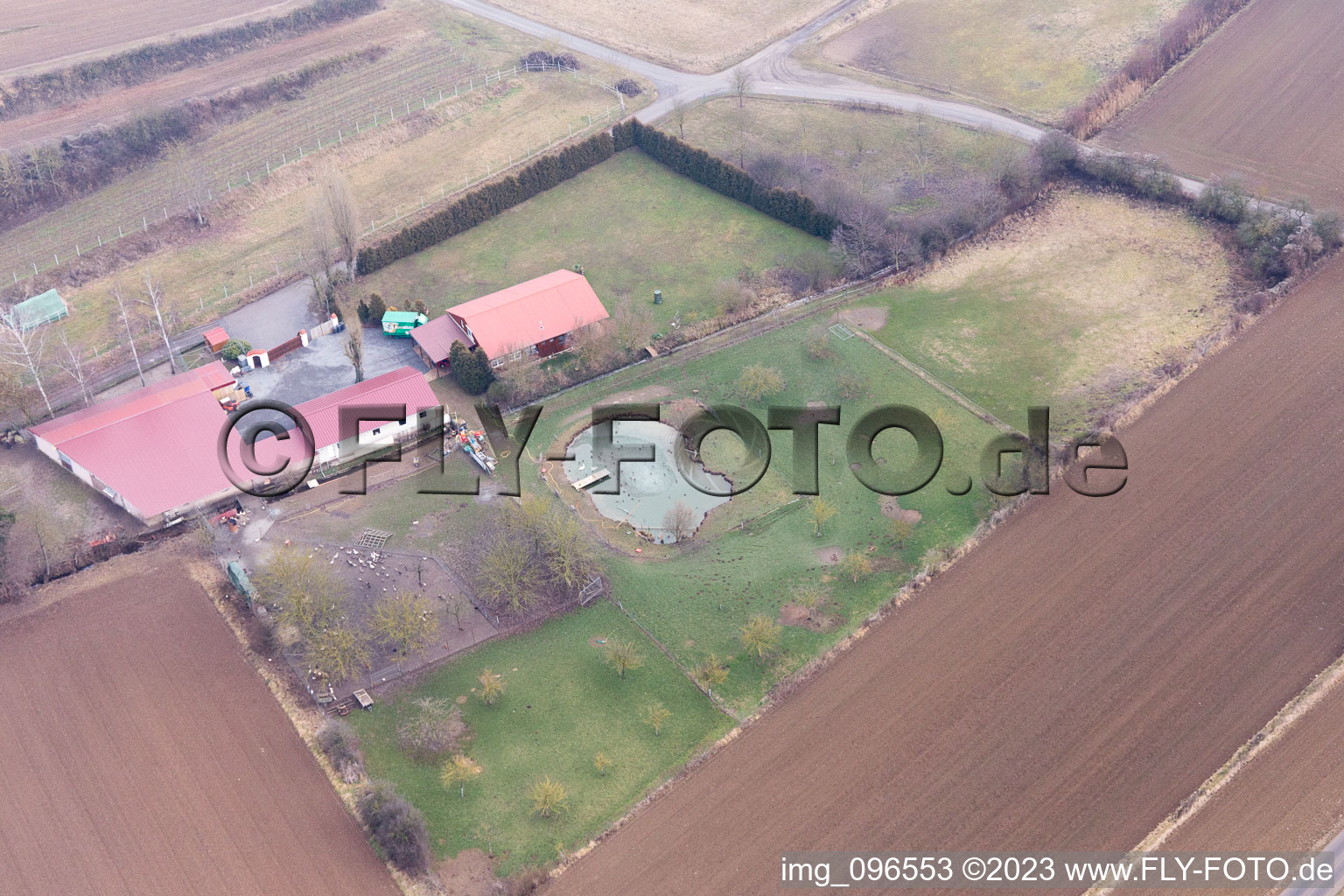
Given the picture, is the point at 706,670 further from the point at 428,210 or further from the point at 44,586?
the point at 428,210

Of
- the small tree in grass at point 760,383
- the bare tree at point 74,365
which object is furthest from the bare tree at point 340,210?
the small tree in grass at point 760,383

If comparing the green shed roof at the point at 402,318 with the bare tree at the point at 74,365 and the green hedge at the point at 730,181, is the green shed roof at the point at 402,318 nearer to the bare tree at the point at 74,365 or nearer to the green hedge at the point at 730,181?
the bare tree at the point at 74,365

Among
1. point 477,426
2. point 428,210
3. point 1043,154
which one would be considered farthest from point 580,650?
point 1043,154

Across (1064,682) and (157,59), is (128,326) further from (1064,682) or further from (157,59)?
(1064,682)

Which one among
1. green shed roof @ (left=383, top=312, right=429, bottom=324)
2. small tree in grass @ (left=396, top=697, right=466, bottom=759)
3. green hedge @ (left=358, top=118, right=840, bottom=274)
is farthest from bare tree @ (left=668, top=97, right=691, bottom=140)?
small tree in grass @ (left=396, top=697, right=466, bottom=759)

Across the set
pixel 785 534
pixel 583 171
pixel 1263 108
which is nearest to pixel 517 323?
pixel 583 171

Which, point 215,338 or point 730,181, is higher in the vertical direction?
point 730,181
